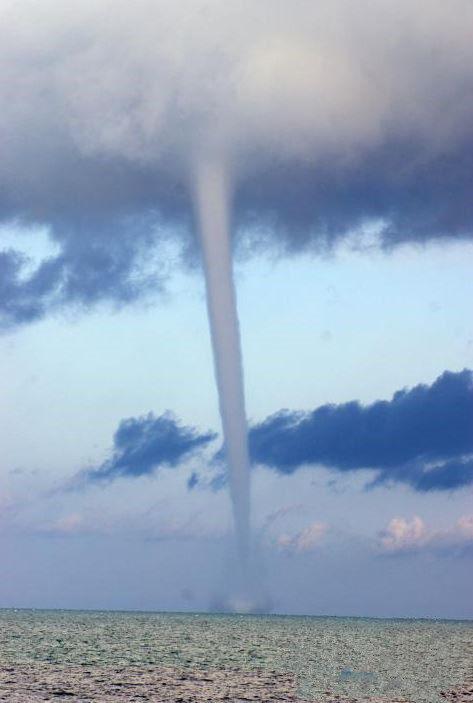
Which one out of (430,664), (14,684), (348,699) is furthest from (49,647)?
(348,699)

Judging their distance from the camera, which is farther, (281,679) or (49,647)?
(49,647)

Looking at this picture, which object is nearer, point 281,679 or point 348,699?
point 348,699

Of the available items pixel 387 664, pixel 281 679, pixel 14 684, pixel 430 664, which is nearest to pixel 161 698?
pixel 14 684

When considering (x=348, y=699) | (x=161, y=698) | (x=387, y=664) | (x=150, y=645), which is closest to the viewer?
(x=161, y=698)

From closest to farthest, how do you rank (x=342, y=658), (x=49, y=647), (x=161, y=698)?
(x=161, y=698)
(x=342, y=658)
(x=49, y=647)

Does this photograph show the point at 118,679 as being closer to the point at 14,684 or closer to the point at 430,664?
the point at 14,684

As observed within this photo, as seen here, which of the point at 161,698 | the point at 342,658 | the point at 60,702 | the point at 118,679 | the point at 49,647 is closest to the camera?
the point at 60,702

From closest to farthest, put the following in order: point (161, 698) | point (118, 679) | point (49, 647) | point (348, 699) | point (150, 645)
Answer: point (161, 698)
point (348, 699)
point (118, 679)
point (49, 647)
point (150, 645)

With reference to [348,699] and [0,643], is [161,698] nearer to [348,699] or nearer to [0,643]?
[348,699]
